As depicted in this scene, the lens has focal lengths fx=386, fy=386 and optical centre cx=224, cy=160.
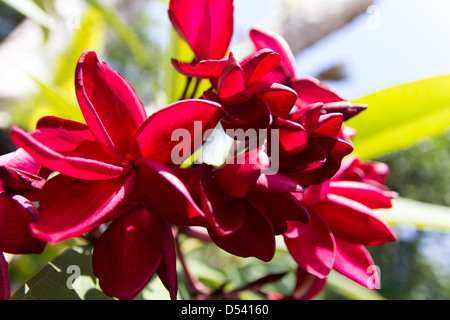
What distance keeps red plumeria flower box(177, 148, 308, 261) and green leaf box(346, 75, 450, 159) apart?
0.46 m

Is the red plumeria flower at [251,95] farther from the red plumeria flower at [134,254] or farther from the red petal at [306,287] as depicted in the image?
the red petal at [306,287]

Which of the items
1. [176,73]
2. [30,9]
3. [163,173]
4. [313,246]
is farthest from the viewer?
[176,73]

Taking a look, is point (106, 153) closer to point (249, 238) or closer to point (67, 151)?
point (67, 151)

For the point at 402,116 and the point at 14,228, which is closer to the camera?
the point at 14,228

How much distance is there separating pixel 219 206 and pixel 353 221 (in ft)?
0.65

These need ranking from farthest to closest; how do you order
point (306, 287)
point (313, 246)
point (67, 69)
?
point (67, 69), point (306, 287), point (313, 246)

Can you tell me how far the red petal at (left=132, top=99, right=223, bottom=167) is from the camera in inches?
14.0

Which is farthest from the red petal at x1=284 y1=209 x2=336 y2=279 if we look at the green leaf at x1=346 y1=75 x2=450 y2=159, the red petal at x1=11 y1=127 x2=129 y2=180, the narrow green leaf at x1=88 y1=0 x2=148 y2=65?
the narrow green leaf at x1=88 y1=0 x2=148 y2=65

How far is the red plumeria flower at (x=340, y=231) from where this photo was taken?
441 mm

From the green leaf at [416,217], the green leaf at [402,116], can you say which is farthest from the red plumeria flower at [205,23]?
the green leaf at [416,217]

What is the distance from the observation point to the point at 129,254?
368 mm

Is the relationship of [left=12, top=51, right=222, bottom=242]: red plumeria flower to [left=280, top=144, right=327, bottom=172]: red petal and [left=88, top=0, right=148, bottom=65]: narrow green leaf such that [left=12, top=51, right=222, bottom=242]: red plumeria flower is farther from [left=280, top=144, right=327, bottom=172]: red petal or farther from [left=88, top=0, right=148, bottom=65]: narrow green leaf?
[left=88, top=0, right=148, bottom=65]: narrow green leaf

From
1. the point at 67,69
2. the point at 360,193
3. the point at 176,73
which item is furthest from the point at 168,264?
the point at 67,69
